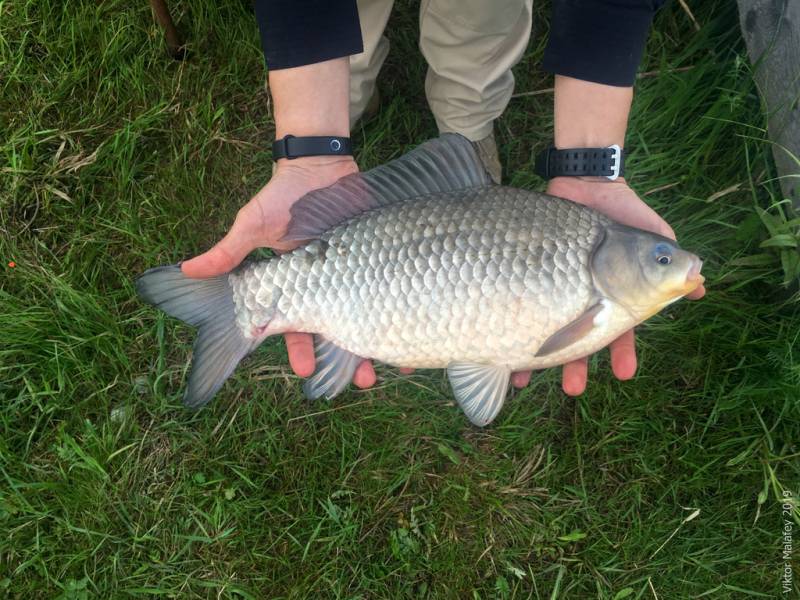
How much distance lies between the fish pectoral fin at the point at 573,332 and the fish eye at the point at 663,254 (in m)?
0.18

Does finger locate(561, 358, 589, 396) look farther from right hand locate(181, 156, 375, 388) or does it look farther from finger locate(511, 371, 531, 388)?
right hand locate(181, 156, 375, 388)

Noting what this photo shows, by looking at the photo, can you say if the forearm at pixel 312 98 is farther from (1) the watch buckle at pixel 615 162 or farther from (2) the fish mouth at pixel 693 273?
(2) the fish mouth at pixel 693 273

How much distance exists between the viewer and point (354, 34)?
1.87m

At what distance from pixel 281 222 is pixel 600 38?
1.05m

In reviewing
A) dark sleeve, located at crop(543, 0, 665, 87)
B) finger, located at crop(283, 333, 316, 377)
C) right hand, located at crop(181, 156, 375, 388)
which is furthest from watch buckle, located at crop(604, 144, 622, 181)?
finger, located at crop(283, 333, 316, 377)

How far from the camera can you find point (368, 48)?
2.22 m

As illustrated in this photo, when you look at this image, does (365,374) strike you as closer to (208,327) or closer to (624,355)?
(208,327)

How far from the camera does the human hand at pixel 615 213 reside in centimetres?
191

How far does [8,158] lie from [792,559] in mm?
3101

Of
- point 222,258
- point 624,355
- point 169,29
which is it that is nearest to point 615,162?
point 624,355

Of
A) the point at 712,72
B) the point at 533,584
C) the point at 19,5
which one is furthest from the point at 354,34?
the point at 533,584

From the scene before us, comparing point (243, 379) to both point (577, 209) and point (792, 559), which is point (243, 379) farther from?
point (792, 559)

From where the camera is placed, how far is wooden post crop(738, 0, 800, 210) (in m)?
2.16

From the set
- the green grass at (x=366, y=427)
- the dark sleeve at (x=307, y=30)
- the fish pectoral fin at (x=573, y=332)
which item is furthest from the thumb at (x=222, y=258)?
the fish pectoral fin at (x=573, y=332)
